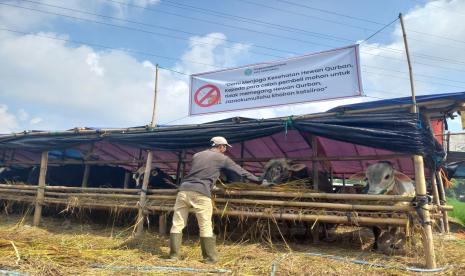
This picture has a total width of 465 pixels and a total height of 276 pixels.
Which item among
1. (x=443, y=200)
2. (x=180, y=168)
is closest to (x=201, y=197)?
(x=180, y=168)

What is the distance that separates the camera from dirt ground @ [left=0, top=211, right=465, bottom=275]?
410cm

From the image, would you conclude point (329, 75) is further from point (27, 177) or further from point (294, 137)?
point (27, 177)

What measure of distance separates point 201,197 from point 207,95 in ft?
9.22

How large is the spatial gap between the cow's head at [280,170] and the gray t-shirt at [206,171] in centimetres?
96

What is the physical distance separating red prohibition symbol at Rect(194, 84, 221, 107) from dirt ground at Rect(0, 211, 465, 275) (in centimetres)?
267

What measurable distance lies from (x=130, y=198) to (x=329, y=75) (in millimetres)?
4616

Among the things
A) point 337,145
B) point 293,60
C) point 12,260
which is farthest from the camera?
point 337,145

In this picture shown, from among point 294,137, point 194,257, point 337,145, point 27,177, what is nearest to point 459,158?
point 337,145

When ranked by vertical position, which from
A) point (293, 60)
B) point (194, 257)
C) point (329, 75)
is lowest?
point (194, 257)

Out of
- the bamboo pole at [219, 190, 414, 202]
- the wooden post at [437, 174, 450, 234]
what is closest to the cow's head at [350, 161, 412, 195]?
the bamboo pole at [219, 190, 414, 202]

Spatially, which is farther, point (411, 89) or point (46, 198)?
point (46, 198)

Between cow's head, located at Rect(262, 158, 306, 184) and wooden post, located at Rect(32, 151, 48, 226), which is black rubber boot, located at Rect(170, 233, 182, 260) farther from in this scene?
wooden post, located at Rect(32, 151, 48, 226)

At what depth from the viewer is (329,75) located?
5918 mm

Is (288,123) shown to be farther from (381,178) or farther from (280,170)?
(381,178)
